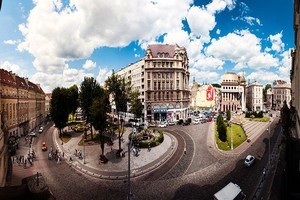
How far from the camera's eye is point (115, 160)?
29.0 meters

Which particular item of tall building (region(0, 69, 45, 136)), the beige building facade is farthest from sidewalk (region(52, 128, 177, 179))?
the beige building facade

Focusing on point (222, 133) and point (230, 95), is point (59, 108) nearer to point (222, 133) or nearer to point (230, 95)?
point (222, 133)

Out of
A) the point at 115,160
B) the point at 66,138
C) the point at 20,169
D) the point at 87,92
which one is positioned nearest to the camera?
the point at 20,169

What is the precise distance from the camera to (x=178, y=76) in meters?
66.8

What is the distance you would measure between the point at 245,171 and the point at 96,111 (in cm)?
2117

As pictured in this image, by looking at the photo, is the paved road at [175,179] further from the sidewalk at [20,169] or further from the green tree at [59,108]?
the green tree at [59,108]

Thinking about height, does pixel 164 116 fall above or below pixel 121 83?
below

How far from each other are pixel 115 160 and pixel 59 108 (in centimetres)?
2181

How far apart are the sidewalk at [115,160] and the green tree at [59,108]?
7176 mm

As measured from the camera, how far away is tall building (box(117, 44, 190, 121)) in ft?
212

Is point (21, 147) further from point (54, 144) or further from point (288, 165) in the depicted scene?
point (288, 165)

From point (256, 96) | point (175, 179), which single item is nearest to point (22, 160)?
point (175, 179)

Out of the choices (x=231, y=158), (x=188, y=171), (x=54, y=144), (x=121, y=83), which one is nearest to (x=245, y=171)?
(x=231, y=158)

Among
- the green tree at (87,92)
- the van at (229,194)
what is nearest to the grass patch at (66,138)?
the green tree at (87,92)
